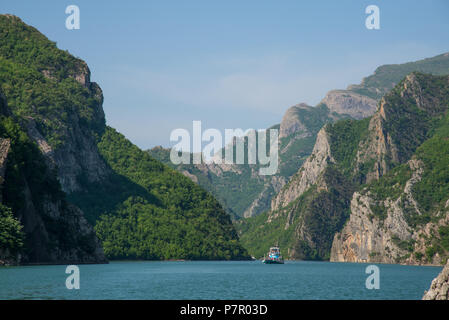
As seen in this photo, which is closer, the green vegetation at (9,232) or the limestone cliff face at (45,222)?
the green vegetation at (9,232)

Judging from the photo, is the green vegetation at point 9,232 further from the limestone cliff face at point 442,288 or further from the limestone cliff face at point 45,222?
the limestone cliff face at point 442,288

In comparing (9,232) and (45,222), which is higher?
(9,232)

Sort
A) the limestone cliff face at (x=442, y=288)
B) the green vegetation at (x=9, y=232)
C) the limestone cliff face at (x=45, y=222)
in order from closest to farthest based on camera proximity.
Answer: the limestone cliff face at (x=442, y=288) < the green vegetation at (x=9, y=232) < the limestone cliff face at (x=45, y=222)

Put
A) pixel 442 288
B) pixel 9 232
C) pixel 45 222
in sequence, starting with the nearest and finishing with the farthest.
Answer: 1. pixel 442 288
2. pixel 9 232
3. pixel 45 222

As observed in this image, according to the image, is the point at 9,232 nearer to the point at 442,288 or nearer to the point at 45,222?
the point at 45,222

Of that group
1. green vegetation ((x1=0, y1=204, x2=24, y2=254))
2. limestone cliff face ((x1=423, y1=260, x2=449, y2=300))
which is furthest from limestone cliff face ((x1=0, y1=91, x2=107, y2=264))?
limestone cliff face ((x1=423, y1=260, x2=449, y2=300))

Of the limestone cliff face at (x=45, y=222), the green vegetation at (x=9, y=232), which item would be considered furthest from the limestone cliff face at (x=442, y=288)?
the limestone cliff face at (x=45, y=222)

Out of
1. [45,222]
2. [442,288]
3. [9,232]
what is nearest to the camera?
[442,288]

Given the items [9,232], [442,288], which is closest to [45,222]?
[9,232]

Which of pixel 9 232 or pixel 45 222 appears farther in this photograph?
pixel 45 222

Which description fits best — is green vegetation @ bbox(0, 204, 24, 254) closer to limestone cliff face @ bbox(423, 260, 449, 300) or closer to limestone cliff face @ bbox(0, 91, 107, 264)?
limestone cliff face @ bbox(0, 91, 107, 264)
